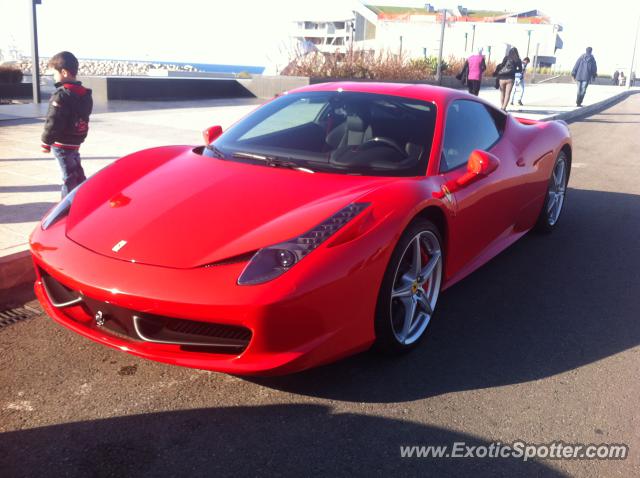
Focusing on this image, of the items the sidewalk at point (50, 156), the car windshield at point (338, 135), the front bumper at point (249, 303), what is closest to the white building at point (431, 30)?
the sidewalk at point (50, 156)

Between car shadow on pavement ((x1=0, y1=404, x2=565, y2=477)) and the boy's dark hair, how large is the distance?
332cm

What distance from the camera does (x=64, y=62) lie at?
505 centimetres

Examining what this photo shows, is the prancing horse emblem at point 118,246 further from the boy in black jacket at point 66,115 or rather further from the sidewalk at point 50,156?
the boy in black jacket at point 66,115

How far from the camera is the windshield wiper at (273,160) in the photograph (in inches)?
143

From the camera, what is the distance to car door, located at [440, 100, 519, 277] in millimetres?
3789

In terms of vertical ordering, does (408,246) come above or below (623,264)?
above

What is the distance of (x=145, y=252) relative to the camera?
9.34 ft

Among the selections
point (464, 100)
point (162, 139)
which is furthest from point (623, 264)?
point (162, 139)

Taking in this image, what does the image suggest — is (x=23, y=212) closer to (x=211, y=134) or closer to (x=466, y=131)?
(x=211, y=134)

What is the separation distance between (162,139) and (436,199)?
7.56 m

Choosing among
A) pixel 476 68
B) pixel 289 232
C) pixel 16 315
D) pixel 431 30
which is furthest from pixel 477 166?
pixel 431 30

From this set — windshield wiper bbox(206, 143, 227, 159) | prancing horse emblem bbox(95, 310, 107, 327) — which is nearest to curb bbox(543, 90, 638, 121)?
windshield wiper bbox(206, 143, 227, 159)

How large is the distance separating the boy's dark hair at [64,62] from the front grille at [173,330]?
2904 millimetres

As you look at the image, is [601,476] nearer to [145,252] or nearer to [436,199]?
[436,199]
